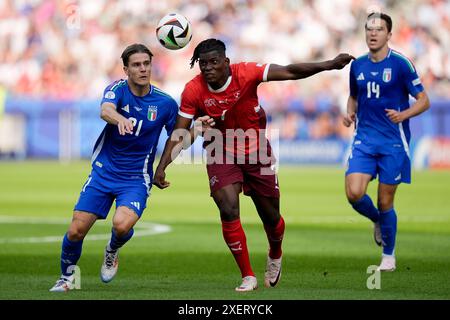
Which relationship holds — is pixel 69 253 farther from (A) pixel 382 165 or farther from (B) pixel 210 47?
(A) pixel 382 165

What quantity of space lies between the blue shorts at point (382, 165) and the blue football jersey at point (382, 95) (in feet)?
0.27

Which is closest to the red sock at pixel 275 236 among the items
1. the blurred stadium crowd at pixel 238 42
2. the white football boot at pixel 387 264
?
the white football boot at pixel 387 264

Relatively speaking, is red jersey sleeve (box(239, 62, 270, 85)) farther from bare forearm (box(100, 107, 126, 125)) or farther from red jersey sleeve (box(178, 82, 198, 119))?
bare forearm (box(100, 107, 126, 125))

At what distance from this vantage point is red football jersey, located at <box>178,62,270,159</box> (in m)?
9.59

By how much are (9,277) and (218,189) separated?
2.40 m

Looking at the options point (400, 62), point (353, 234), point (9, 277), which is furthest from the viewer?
point (353, 234)

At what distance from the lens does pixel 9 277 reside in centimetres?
1021

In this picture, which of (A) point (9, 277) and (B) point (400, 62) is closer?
(A) point (9, 277)

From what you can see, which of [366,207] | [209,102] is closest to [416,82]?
[366,207]

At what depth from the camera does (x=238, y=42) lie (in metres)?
37.5

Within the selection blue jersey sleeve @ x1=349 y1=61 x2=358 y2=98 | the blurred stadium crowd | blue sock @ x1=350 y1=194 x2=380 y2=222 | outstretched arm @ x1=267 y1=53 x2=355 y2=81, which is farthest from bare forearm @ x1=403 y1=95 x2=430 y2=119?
the blurred stadium crowd
